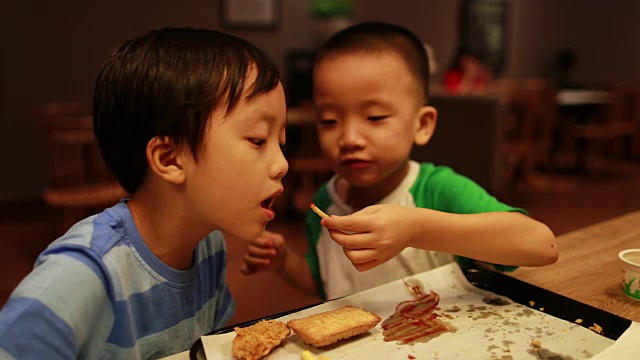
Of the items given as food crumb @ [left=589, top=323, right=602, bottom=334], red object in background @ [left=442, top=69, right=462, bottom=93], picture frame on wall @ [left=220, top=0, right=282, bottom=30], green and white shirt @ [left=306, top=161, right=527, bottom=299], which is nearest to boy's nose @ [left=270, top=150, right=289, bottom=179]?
green and white shirt @ [left=306, top=161, right=527, bottom=299]

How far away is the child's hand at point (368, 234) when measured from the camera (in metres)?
0.96

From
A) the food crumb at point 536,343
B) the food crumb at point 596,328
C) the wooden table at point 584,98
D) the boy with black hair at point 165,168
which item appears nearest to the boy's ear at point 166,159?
the boy with black hair at point 165,168

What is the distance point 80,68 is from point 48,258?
17.6 ft

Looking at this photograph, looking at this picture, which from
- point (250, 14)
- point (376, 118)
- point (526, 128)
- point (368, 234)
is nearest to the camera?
point (368, 234)

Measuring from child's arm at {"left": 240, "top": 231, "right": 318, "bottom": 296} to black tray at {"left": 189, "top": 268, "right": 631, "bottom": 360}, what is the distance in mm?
364

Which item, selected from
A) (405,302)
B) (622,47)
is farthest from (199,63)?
(622,47)

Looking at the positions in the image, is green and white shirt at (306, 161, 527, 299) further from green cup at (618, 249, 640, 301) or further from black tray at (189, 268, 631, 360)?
green cup at (618, 249, 640, 301)

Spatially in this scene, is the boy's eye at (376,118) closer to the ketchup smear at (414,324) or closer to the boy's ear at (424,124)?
the boy's ear at (424,124)

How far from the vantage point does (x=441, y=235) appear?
3.63ft

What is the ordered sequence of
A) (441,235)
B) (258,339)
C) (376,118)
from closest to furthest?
(258,339) → (441,235) → (376,118)

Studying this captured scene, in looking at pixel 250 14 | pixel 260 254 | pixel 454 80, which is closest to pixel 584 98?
pixel 454 80

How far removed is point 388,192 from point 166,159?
0.70 m

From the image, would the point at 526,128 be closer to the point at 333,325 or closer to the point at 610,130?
the point at 610,130

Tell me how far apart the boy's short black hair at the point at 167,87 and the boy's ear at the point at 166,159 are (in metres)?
0.01
